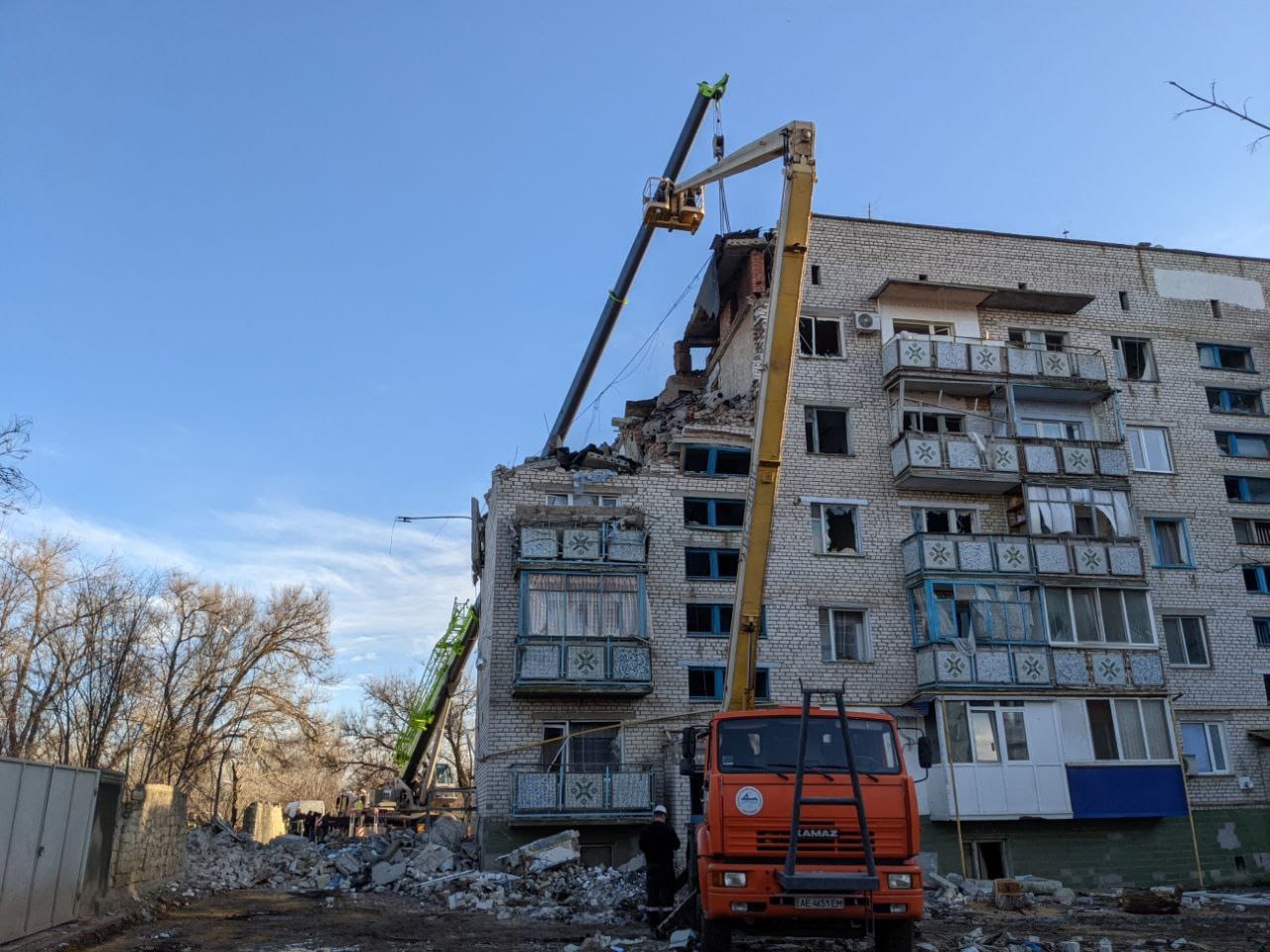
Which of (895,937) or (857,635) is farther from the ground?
(857,635)

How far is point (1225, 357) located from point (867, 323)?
12.2 metres

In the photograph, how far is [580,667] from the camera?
2408cm

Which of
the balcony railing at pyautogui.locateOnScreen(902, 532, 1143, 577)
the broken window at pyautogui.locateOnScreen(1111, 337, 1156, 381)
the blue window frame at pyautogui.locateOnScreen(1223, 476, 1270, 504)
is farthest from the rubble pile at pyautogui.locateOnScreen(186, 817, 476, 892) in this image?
the blue window frame at pyautogui.locateOnScreen(1223, 476, 1270, 504)

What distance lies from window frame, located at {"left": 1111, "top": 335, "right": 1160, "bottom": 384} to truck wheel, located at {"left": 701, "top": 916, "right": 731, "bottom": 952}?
25093 millimetres

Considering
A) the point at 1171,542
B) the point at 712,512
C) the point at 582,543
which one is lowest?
the point at 582,543

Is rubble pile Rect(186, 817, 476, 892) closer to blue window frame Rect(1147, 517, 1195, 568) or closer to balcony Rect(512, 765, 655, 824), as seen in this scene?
balcony Rect(512, 765, 655, 824)

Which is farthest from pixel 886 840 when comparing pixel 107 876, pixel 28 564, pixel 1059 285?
pixel 28 564

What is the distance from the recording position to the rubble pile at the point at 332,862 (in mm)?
22212

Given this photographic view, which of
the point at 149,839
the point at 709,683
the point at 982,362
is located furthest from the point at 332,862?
the point at 982,362

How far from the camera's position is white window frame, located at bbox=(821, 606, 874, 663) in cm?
2625

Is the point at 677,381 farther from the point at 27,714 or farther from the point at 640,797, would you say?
the point at 27,714

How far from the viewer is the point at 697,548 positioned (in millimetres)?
26672

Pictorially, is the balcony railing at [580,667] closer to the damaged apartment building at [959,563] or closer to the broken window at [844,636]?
the damaged apartment building at [959,563]

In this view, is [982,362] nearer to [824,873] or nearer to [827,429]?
[827,429]
